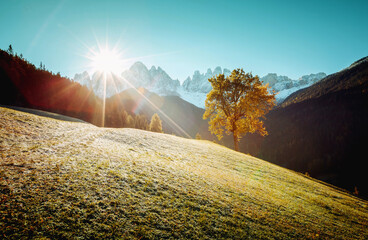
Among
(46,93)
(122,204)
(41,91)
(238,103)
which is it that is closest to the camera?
(122,204)

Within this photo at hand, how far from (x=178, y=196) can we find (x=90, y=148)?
20.6 ft

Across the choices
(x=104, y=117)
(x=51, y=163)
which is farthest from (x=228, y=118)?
(x=104, y=117)

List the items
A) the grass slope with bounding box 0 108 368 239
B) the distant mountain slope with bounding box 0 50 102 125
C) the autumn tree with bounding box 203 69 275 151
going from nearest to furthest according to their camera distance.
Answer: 1. the grass slope with bounding box 0 108 368 239
2. the autumn tree with bounding box 203 69 275 151
3. the distant mountain slope with bounding box 0 50 102 125

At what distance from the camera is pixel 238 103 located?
79.4ft

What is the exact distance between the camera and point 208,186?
6.71 metres

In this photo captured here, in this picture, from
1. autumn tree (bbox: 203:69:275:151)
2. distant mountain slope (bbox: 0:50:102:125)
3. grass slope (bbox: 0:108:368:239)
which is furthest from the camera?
distant mountain slope (bbox: 0:50:102:125)

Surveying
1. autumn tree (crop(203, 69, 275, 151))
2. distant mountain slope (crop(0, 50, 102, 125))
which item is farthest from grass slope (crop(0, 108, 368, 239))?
distant mountain slope (crop(0, 50, 102, 125))

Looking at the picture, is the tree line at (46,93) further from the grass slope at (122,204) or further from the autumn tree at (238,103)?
the autumn tree at (238,103)

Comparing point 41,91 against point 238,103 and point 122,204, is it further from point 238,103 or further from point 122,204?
point 122,204

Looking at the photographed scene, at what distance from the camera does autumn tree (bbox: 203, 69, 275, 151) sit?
23.0 metres

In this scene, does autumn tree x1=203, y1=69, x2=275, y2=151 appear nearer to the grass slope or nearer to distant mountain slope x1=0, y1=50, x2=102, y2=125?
the grass slope

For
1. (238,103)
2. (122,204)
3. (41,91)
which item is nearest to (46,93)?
(41,91)

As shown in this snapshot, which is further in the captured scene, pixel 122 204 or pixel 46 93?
pixel 46 93

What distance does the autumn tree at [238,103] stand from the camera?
2302 cm
